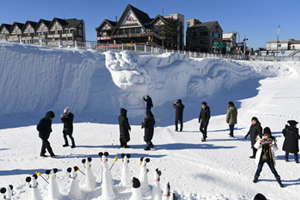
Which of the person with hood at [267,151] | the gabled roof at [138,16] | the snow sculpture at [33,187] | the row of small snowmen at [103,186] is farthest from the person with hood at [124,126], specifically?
the gabled roof at [138,16]

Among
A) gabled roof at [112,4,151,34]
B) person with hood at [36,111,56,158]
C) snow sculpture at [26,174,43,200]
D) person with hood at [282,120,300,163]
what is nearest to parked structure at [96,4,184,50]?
gabled roof at [112,4,151,34]

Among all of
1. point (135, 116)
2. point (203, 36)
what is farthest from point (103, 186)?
point (203, 36)

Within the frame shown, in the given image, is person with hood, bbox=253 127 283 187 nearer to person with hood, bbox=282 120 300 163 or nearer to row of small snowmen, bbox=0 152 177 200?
person with hood, bbox=282 120 300 163

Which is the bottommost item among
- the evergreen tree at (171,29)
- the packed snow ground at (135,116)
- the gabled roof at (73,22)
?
the packed snow ground at (135,116)

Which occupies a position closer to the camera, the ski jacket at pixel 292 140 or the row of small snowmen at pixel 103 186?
the row of small snowmen at pixel 103 186

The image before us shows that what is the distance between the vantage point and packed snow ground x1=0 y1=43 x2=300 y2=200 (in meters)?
4.42

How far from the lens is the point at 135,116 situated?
12258 mm

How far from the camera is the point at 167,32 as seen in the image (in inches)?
1257

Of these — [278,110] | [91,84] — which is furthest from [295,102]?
[91,84]

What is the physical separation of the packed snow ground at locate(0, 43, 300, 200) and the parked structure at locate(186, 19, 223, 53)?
70.1 feet

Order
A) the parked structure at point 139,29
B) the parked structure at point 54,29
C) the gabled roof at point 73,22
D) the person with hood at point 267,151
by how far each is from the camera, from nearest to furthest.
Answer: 1. the person with hood at point 267,151
2. the parked structure at point 139,29
3. the parked structure at point 54,29
4. the gabled roof at point 73,22

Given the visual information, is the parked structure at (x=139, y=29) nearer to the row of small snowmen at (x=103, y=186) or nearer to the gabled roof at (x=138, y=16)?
the gabled roof at (x=138, y=16)

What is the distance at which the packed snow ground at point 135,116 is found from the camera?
14.5 ft

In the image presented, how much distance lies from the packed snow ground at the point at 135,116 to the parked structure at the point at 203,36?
70.1 feet
